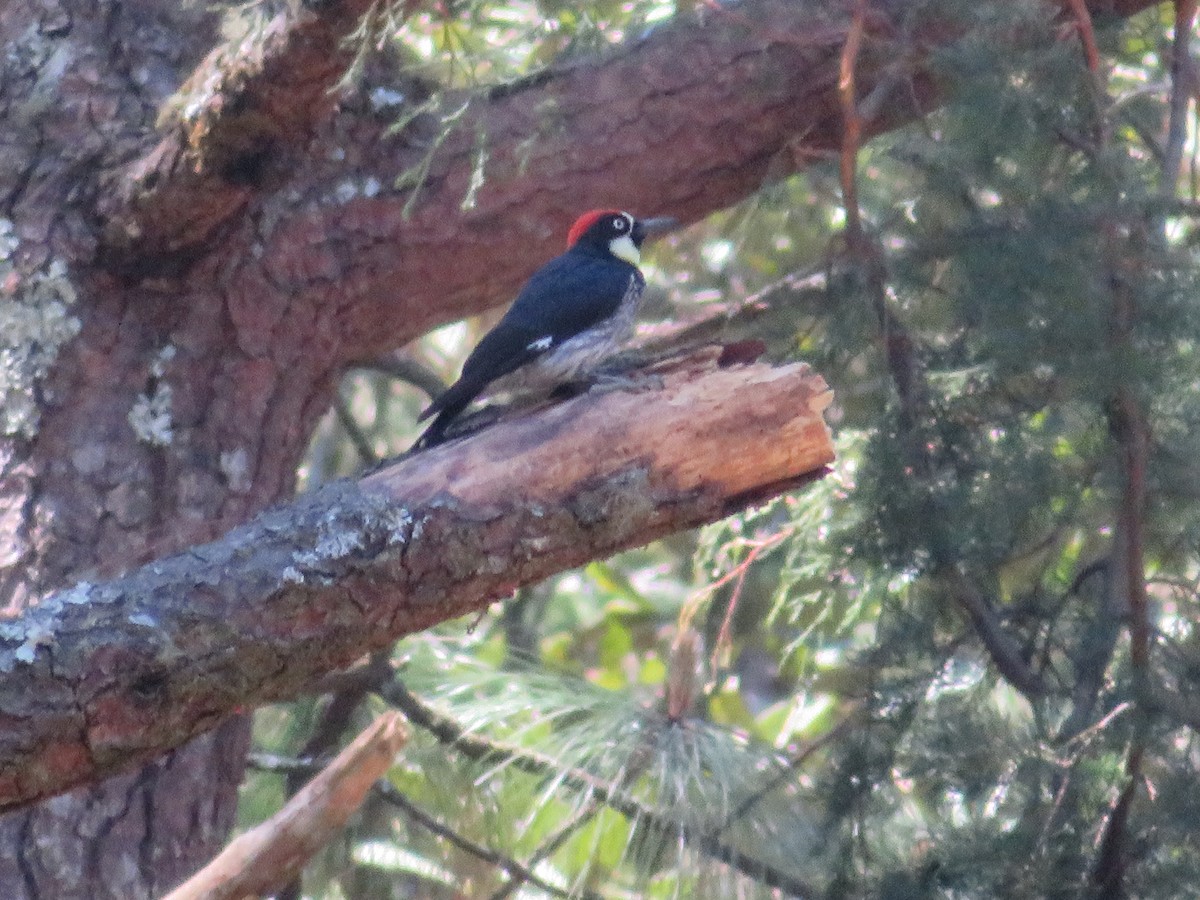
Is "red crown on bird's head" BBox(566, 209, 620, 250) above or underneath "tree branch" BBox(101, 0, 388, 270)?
underneath

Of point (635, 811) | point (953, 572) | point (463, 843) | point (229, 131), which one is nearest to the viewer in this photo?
point (229, 131)

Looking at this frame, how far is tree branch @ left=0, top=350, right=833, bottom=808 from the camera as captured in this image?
6.91 feet

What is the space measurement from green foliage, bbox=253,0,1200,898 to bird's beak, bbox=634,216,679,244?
27cm

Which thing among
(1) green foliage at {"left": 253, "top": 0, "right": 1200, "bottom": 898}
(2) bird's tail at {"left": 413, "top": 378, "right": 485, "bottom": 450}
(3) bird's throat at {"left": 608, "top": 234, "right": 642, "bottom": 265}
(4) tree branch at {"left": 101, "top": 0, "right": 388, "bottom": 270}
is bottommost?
(1) green foliage at {"left": 253, "top": 0, "right": 1200, "bottom": 898}

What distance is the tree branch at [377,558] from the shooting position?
2.11 meters

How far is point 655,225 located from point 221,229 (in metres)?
1.12

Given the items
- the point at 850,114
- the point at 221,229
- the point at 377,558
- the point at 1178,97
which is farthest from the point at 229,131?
the point at 1178,97

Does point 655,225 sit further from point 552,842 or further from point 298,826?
point 298,826

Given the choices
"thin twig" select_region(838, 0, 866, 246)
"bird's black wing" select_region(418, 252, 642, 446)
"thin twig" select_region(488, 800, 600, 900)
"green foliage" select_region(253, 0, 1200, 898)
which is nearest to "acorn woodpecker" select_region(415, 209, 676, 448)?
"bird's black wing" select_region(418, 252, 642, 446)

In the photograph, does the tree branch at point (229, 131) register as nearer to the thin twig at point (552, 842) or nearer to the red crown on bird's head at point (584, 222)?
the red crown on bird's head at point (584, 222)

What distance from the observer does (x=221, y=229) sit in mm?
3342

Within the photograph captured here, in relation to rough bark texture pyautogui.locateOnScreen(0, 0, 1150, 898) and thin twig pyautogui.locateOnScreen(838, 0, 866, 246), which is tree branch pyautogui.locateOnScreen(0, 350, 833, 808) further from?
rough bark texture pyautogui.locateOnScreen(0, 0, 1150, 898)

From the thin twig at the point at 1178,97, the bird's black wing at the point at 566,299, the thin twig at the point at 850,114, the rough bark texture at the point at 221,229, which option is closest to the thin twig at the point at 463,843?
the rough bark texture at the point at 221,229

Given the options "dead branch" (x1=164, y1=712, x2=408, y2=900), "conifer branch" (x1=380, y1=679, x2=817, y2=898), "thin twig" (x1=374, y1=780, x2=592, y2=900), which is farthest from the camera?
"thin twig" (x1=374, y1=780, x2=592, y2=900)
